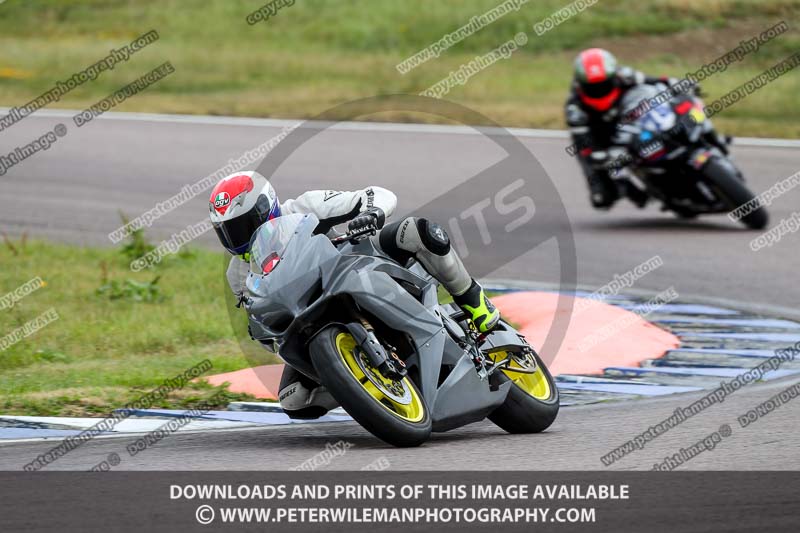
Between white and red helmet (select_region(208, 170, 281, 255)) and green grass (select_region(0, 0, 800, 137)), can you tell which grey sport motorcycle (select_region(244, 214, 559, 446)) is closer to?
white and red helmet (select_region(208, 170, 281, 255))

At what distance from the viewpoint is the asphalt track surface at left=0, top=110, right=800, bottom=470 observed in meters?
6.62

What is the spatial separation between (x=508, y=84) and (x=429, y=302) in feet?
57.6

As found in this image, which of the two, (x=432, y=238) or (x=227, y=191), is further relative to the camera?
(x=432, y=238)

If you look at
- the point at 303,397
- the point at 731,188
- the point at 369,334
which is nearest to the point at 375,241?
the point at 369,334

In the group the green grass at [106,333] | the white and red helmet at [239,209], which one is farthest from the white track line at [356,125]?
the white and red helmet at [239,209]

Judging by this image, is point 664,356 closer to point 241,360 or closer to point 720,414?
point 720,414

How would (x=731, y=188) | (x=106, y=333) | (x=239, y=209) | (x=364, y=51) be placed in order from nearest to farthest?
1. (x=239, y=209)
2. (x=106, y=333)
3. (x=731, y=188)
4. (x=364, y=51)

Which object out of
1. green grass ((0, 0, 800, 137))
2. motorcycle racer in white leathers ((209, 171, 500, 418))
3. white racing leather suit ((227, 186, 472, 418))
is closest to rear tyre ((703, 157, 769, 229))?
green grass ((0, 0, 800, 137))

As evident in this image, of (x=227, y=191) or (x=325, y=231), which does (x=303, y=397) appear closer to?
(x=325, y=231)

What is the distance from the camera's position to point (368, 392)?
6328 millimetres

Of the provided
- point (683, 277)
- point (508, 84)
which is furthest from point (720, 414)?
point (508, 84)

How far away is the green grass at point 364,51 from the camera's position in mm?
22922

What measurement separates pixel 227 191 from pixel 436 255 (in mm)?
1130

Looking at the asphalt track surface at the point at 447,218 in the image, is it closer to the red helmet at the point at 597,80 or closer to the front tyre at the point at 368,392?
the front tyre at the point at 368,392
